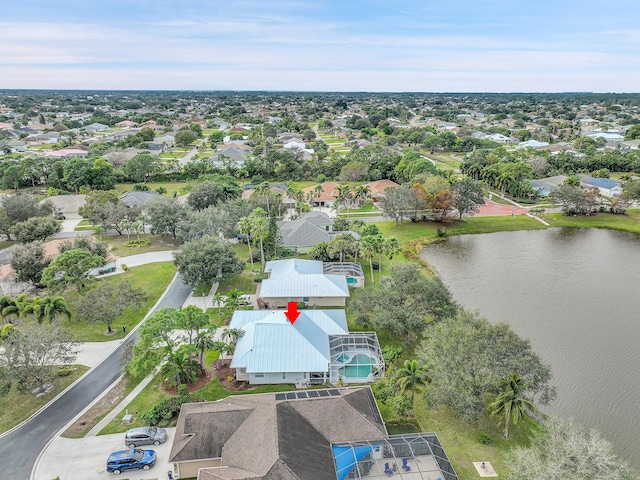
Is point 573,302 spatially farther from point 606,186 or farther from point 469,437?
point 606,186

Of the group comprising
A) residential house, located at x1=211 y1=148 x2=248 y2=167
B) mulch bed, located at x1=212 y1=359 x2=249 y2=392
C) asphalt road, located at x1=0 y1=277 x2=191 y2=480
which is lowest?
asphalt road, located at x1=0 y1=277 x2=191 y2=480

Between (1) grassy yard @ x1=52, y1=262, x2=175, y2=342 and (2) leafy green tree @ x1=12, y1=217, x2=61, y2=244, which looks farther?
(2) leafy green tree @ x1=12, y1=217, x2=61, y2=244

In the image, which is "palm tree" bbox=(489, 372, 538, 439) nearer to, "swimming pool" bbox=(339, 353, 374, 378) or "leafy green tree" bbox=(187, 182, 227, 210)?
"swimming pool" bbox=(339, 353, 374, 378)

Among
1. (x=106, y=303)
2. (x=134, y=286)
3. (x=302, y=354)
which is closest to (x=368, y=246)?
(x=302, y=354)

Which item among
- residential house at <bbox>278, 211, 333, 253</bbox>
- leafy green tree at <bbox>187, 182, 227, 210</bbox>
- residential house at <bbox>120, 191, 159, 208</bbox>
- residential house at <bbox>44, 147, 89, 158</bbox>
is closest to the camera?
residential house at <bbox>278, 211, 333, 253</bbox>

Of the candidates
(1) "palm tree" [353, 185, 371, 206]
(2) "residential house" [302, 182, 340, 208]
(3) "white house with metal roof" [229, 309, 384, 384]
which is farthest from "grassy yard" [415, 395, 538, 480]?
(2) "residential house" [302, 182, 340, 208]
